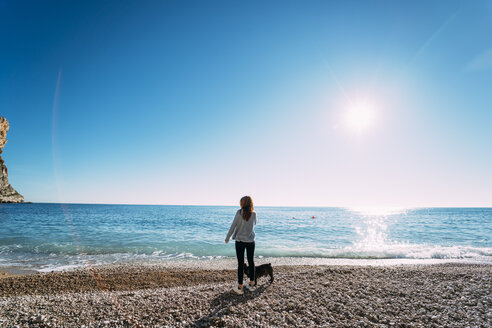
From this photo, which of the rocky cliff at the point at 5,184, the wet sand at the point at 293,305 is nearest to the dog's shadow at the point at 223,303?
the wet sand at the point at 293,305

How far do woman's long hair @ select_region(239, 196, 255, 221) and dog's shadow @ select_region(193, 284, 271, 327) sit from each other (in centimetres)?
201

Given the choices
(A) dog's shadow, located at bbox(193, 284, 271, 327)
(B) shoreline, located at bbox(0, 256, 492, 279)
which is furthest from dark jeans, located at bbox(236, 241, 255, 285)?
(B) shoreline, located at bbox(0, 256, 492, 279)

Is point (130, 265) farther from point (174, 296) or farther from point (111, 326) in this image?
point (111, 326)

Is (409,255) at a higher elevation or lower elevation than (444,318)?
lower

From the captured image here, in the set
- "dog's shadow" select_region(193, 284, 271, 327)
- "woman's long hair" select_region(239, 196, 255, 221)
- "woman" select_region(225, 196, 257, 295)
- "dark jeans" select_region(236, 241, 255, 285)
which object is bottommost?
"dog's shadow" select_region(193, 284, 271, 327)

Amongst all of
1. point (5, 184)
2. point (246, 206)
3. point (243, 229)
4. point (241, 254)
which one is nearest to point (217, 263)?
point (241, 254)

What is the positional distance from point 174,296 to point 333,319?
3.92m

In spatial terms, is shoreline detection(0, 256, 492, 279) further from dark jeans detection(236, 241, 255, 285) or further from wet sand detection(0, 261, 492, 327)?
dark jeans detection(236, 241, 255, 285)

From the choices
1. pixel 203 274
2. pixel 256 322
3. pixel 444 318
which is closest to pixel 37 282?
pixel 203 274

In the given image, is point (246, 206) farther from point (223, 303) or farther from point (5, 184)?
point (5, 184)

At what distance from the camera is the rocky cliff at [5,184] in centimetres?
5788

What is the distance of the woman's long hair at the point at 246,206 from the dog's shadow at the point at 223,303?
6.60 feet

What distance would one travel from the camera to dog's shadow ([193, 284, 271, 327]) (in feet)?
15.3

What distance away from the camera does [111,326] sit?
4.45 meters
